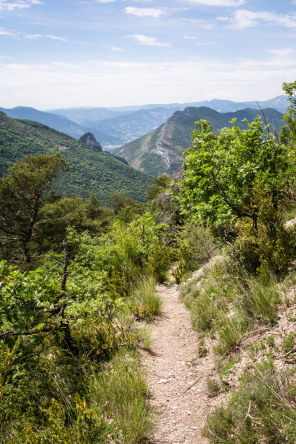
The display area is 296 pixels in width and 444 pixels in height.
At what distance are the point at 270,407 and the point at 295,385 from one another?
35cm

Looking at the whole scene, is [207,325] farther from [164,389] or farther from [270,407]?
[270,407]

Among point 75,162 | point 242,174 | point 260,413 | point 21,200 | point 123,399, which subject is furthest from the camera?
point 75,162

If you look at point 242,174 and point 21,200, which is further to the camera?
point 21,200

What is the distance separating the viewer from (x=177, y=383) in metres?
3.74

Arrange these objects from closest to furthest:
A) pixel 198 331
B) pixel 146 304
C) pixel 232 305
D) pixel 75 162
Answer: pixel 232 305 → pixel 198 331 → pixel 146 304 → pixel 75 162

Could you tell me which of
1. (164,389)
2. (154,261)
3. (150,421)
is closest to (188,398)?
(164,389)

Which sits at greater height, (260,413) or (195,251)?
(260,413)

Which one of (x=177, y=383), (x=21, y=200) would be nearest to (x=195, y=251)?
(x=177, y=383)

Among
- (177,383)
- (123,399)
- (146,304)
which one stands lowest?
(146,304)

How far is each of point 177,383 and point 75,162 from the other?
477 feet

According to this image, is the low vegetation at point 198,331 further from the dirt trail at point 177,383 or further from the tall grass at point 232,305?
the dirt trail at point 177,383

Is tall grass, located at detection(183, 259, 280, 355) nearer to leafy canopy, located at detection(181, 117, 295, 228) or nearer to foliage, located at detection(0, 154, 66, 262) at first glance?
leafy canopy, located at detection(181, 117, 295, 228)

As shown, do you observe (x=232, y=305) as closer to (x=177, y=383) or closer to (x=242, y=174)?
(x=177, y=383)

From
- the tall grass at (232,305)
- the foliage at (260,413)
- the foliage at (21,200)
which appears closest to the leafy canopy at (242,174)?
the tall grass at (232,305)
